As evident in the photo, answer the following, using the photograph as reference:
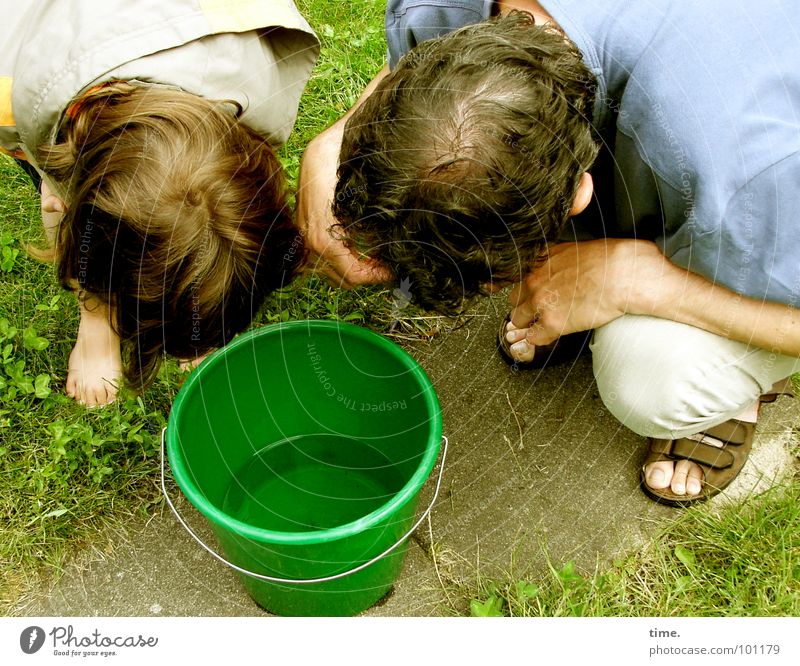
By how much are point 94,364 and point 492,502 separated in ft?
2.07

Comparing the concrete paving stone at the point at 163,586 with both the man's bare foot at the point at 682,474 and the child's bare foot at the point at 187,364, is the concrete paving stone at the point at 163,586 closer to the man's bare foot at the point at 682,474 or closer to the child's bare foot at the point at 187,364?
the child's bare foot at the point at 187,364

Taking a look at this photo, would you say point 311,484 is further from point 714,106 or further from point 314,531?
point 714,106

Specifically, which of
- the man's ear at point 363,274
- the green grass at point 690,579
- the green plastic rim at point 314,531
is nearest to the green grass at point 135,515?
the green grass at point 690,579

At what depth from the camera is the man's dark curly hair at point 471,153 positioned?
662mm

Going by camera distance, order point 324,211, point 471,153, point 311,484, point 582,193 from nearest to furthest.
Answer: point 471,153
point 582,193
point 324,211
point 311,484

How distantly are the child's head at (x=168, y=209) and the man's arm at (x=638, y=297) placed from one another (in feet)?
1.14

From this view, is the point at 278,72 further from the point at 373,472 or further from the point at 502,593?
the point at 502,593

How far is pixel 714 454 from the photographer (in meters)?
1.11

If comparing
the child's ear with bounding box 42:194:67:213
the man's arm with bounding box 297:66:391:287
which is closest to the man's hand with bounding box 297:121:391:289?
the man's arm with bounding box 297:66:391:287

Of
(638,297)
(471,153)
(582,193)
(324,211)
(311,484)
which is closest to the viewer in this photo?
(471,153)

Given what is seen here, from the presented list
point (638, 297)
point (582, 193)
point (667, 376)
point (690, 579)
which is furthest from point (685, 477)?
point (582, 193)

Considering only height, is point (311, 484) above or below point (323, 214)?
below

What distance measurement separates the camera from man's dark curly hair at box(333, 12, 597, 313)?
26.0 inches

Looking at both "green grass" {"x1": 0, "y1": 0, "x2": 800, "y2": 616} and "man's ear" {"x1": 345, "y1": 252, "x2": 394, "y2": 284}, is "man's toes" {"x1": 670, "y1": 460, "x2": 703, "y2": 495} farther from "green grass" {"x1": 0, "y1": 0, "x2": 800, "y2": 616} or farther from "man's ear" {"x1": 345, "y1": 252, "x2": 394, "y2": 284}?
"man's ear" {"x1": 345, "y1": 252, "x2": 394, "y2": 284}
